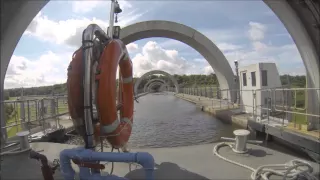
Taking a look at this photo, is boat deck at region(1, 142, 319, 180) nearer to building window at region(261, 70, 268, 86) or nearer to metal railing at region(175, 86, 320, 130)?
metal railing at region(175, 86, 320, 130)

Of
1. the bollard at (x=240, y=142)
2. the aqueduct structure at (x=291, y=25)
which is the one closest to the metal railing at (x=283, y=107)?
the aqueduct structure at (x=291, y=25)

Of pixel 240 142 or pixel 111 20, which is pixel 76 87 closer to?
pixel 111 20

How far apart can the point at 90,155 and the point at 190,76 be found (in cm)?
8560

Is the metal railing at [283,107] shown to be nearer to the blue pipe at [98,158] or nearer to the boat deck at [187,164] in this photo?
the boat deck at [187,164]

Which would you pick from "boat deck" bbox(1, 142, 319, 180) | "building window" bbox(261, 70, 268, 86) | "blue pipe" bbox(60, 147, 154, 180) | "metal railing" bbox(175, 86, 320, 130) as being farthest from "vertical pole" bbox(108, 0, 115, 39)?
"building window" bbox(261, 70, 268, 86)

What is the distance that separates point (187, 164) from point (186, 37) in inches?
645

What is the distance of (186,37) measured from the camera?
19.5 meters

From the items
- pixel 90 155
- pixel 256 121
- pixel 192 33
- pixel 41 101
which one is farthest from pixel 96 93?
pixel 192 33

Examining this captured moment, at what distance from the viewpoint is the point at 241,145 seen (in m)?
4.54

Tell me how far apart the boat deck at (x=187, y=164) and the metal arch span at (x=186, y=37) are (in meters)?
14.1

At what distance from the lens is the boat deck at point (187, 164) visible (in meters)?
3.64

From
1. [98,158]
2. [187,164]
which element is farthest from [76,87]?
[187,164]

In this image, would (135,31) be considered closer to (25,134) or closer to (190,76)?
(25,134)

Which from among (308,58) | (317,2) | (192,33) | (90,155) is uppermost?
(192,33)
